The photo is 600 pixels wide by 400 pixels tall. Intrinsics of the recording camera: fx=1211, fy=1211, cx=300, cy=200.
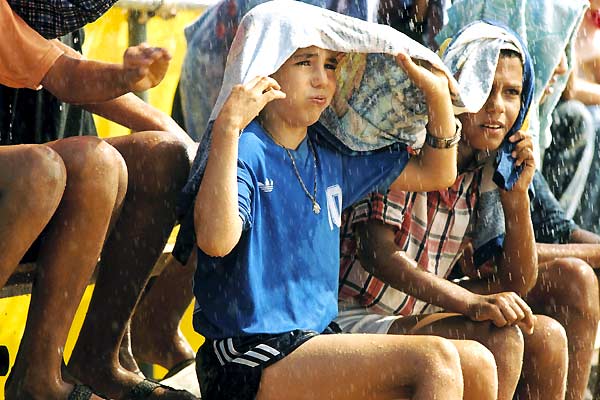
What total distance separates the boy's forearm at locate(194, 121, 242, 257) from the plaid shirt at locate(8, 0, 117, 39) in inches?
28.8

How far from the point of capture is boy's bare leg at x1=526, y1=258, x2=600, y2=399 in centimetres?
423

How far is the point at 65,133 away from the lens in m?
4.11

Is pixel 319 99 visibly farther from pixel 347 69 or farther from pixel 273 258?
pixel 273 258

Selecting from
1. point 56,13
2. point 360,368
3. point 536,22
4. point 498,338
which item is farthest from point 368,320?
point 536,22

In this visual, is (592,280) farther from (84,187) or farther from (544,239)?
(84,187)

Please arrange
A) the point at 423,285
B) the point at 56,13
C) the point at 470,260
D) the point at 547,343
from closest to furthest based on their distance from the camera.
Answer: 1. the point at 56,13
2. the point at 423,285
3. the point at 547,343
4. the point at 470,260

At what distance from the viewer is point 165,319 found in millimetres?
4180

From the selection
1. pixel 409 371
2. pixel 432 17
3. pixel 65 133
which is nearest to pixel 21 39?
pixel 65 133

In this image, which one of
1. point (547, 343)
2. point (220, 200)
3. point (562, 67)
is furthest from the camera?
point (562, 67)

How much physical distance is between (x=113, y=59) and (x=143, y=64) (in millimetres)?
1810

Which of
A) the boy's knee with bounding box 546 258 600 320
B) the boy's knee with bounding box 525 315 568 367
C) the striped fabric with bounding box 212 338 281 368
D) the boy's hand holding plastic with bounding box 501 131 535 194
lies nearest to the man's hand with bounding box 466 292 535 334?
the boy's knee with bounding box 525 315 568 367

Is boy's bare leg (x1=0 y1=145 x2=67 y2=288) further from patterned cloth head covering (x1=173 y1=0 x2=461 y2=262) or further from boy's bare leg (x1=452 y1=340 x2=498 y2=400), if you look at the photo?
boy's bare leg (x1=452 y1=340 x2=498 y2=400)

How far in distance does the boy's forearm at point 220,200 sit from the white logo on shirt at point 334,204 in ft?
1.46

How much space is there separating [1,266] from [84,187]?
0.31 m
